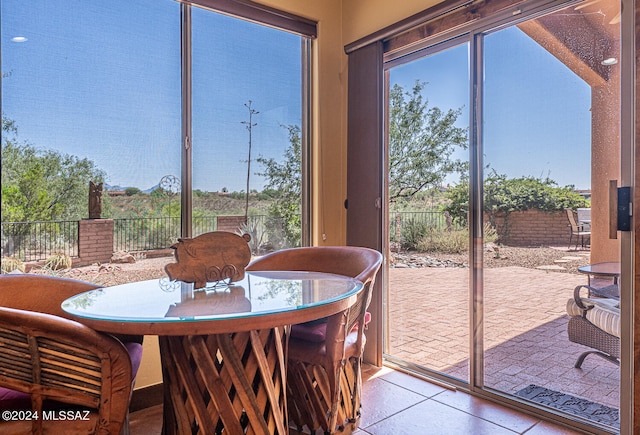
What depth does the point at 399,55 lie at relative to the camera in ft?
9.87

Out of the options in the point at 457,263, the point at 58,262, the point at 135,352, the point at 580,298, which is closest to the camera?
the point at 135,352

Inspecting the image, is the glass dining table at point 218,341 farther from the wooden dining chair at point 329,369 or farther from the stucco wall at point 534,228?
the stucco wall at point 534,228

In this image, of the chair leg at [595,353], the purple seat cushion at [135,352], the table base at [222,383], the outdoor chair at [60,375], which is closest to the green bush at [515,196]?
the chair leg at [595,353]

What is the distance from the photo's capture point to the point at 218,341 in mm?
1415

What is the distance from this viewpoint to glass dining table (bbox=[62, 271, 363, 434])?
128 cm

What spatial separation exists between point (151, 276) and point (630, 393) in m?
2.56

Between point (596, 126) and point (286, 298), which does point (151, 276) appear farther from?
point (596, 126)

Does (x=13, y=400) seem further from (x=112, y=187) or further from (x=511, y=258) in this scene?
(x=511, y=258)

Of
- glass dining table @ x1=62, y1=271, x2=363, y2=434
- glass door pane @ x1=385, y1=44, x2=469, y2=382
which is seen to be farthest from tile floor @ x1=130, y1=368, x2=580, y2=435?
glass dining table @ x1=62, y1=271, x2=363, y2=434

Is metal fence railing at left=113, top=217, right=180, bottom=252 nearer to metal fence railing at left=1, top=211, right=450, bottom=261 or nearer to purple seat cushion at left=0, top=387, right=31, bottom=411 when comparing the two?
metal fence railing at left=1, top=211, right=450, bottom=261

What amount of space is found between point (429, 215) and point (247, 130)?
1405 millimetres

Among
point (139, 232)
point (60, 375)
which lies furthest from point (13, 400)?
point (139, 232)

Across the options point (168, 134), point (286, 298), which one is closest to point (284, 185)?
point (168, 134)

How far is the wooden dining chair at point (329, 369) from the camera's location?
1881 millimetres
